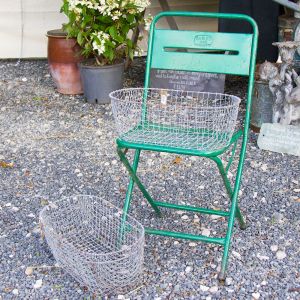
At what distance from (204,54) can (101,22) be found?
244cm

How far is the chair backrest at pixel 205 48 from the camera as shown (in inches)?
104

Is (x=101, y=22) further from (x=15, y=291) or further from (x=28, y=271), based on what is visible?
(x=15, y=291)

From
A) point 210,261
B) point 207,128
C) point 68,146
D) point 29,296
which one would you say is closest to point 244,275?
point 210,261

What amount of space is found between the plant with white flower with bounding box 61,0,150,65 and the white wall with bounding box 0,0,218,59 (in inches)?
79.4

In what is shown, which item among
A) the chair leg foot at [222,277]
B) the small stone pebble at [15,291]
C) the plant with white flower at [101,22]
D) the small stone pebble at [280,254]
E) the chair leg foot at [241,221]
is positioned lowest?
the small stone pebble at [15,291]

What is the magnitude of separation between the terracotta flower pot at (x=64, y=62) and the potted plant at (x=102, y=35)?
17 centimetres

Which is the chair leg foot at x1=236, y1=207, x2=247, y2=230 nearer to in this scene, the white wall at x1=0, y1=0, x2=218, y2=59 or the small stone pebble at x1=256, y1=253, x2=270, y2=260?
the small stone pebble at x1=256, y1=253, x2=270, y2=260

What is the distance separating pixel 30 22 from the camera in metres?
7.00

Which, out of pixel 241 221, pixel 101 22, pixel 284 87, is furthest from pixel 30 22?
pixel 241 221

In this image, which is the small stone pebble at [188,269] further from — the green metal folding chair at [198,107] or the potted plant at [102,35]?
the potted plant at [102,35]

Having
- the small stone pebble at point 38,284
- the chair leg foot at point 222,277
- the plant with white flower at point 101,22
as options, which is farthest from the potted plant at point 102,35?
the chair leg foot at point 222,277

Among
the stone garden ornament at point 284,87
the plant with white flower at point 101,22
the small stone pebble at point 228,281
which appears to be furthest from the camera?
the plant with white flower at point 101,22

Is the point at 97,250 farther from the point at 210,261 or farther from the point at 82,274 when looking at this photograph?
the point at 210,261

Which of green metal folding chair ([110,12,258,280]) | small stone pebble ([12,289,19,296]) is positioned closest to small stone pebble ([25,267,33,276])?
small stone pebble ([12,289,19,296])
